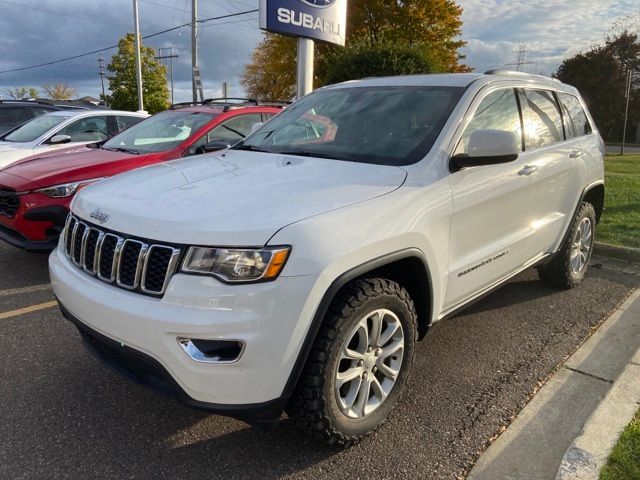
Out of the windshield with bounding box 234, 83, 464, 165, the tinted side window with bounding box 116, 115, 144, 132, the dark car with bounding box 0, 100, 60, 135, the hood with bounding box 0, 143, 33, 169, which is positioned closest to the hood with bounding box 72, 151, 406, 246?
the windshield with bounding box 234, 83, 464, 165

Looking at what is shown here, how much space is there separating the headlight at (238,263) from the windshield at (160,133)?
3836 mm

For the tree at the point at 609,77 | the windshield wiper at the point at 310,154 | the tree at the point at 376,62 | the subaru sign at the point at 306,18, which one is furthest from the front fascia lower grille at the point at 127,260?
the tree at the point at 609,77

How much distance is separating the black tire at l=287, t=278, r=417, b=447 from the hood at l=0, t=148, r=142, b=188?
3545 millimetres

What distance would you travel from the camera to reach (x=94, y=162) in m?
5.20

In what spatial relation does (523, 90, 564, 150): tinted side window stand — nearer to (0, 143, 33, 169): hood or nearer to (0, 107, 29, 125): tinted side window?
(0, 143, 33, 169): hood

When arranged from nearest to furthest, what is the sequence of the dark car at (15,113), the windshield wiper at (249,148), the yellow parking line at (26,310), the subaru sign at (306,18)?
the windshield wiper at (249,148), the yellow parking line at (26,310), the subaru sign at (306,18), the dark car at (15,113)

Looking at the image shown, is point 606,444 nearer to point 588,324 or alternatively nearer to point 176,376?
point 588,324

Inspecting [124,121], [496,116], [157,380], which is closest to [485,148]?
[496,116]

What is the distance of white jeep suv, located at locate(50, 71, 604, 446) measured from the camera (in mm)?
2127

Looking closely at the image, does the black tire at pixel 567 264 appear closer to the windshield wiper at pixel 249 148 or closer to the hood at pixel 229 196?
the hood at pixel 229 196

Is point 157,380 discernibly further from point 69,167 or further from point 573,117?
point 573,117

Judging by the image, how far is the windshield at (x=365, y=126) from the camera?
309 cm

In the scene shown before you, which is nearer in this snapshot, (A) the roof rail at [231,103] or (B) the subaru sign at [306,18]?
(A) the roof rail at [231,103]

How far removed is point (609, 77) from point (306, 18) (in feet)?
136
